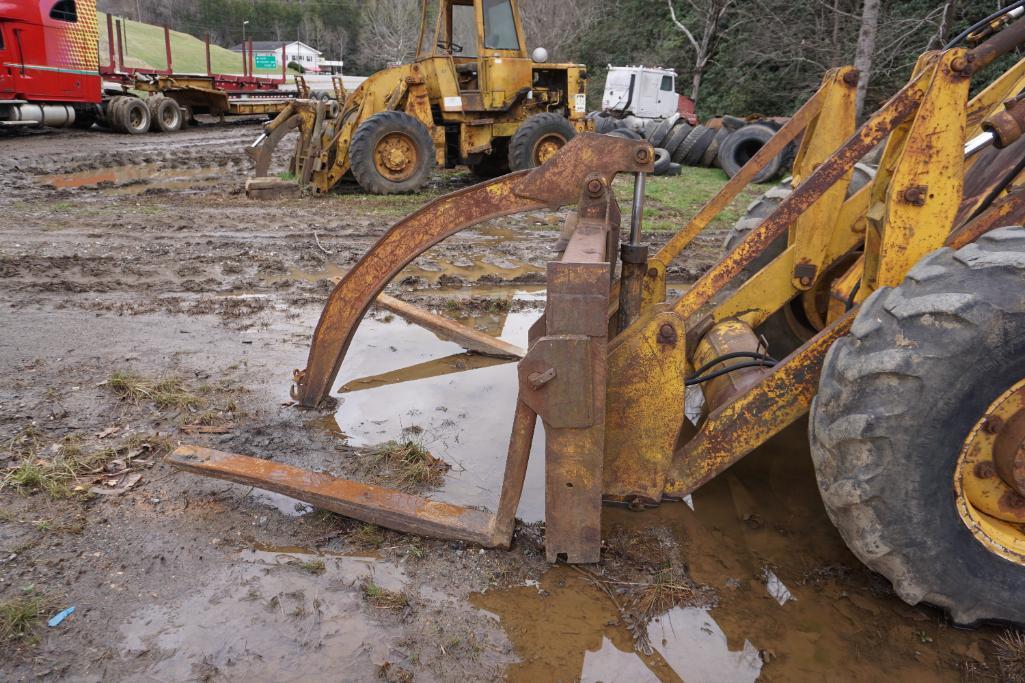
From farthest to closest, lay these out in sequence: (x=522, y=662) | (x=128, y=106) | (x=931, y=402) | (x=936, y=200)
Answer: (x=128, y=106), (x=936, y=200), (x=522, y=662), (x=931, y=402)

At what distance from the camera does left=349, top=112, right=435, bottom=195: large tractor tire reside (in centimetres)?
1029

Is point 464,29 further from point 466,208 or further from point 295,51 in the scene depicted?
point 295,51

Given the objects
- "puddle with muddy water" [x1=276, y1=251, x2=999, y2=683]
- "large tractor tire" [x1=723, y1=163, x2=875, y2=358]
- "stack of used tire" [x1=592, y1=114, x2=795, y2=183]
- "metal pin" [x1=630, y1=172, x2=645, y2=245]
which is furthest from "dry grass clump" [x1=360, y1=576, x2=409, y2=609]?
"stack of used tire" [x1=592, y1=114, x2=795, y2=183]

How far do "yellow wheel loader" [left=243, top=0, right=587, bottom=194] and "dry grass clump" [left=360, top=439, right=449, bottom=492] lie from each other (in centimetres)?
774

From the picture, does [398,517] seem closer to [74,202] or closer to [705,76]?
[74,202]

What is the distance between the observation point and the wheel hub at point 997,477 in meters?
2.17

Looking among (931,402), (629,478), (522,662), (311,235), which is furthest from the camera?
(311,235)

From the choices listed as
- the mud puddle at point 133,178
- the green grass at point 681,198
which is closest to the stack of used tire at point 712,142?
the green grass at point 681,198

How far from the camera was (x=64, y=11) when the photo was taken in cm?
1648

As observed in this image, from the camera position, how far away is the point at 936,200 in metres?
2.42

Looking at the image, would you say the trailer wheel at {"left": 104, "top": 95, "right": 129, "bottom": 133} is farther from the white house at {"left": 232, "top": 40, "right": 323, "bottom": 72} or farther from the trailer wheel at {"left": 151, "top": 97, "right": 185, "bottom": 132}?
the white house at {"left": 232, "top": 40, "right": 323, "bottom": 72}

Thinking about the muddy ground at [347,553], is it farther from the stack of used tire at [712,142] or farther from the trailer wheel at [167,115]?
the trailer wheel at [167,115]

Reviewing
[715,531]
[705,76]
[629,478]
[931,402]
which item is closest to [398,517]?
[629,478]

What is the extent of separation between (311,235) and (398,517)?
19.1 feet
